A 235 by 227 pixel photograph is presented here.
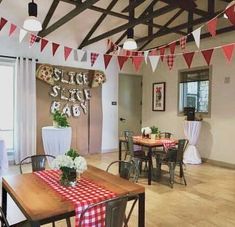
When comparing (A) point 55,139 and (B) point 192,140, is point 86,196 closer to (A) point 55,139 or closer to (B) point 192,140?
(A) point 55,139

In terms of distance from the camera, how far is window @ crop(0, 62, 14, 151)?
601 centimetres

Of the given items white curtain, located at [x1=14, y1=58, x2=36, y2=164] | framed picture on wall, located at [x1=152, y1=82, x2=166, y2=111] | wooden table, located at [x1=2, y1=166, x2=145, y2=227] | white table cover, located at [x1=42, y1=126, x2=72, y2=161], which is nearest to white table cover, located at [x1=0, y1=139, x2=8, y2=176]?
white table cover, located at [x1=42, y1=126, x2=72, y2=161]

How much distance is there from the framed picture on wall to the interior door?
58cm

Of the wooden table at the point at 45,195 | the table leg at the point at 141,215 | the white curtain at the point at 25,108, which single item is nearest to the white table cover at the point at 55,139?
the white curtain at the point at 25,108

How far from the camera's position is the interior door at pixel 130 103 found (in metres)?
7.92

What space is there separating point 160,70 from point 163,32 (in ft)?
5.31

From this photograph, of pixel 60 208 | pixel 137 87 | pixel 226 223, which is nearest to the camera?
pixel 60 208

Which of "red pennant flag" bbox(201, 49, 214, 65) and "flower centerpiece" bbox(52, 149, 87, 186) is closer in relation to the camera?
"flower centerpiece" bbox(52, 149, 87, 186)

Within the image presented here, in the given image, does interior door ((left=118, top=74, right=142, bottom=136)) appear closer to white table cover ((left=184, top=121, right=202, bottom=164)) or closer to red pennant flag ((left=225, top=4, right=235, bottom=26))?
white table cover ((left=184, top=121, right=202, bottom=164))

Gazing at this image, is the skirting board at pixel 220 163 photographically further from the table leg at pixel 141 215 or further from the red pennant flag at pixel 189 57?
the table leg at pixel 141 215

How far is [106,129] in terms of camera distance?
759 cm

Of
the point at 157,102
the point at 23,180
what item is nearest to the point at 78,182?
the point at 23,180

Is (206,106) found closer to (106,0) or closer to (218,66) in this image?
(218,66)

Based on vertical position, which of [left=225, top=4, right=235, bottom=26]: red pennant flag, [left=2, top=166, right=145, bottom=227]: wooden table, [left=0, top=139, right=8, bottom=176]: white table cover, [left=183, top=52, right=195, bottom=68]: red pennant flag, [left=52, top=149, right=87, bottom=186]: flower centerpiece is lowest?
[left=0, top=139, right=8, bottom=176]: white table cover
